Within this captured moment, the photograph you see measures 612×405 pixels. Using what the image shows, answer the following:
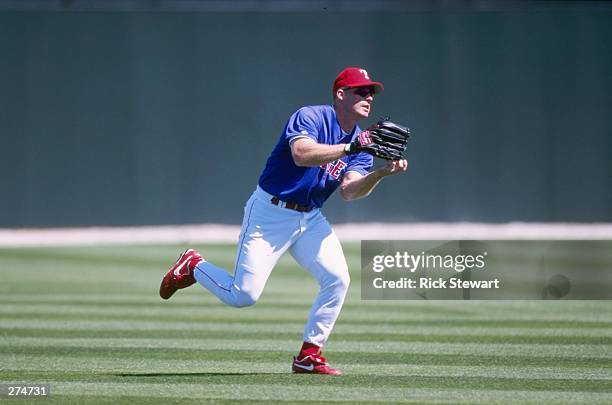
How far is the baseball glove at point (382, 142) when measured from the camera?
6.67 metres

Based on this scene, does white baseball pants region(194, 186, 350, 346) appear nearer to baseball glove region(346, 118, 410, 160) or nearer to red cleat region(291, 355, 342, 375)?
red cleat region(291, 355, 342, 375)

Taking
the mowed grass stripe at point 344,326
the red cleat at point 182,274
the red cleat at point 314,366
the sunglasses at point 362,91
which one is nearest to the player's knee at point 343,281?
the red cleat at point 314,366

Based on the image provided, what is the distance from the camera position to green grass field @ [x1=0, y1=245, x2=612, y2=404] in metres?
6.43

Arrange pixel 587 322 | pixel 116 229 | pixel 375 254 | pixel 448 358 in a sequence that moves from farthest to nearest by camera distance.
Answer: pixel 116 229 < pixel 375 254 < pixel 587 322 < pixel 448 358

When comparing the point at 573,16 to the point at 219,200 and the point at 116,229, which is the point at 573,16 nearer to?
the point at 219,200

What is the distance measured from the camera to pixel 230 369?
24.5ft

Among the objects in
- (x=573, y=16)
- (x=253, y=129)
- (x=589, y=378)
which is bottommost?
(x=589, y=378)

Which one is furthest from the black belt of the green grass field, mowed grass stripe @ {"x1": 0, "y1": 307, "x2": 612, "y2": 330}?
mowed grass stripe @ {"x1": 0, "y1": 307, "x2": 612, "y2": 330}

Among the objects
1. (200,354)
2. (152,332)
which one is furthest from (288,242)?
(152,332)

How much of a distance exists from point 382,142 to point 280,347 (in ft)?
8.64

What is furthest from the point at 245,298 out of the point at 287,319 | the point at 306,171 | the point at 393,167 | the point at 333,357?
the point at 287,319

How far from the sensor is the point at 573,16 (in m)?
17.7

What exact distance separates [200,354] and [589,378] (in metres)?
2.80

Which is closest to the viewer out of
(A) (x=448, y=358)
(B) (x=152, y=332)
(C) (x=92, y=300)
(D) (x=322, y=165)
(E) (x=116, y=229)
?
→ (D) (x=322, y=165)
